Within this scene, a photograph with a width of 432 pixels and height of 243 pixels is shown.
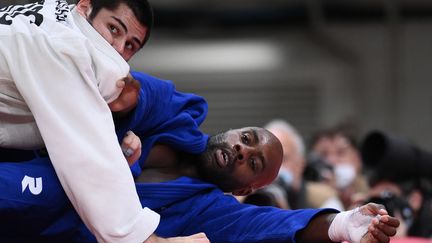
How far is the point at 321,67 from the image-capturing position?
8523 mm

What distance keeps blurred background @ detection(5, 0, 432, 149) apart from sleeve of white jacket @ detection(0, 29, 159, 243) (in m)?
6.21

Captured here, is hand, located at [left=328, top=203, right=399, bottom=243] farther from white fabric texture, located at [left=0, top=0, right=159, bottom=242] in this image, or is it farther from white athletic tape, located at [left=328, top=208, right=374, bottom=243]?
white fabric texture, located at [left=0, top=0, right=159, bottom=242]

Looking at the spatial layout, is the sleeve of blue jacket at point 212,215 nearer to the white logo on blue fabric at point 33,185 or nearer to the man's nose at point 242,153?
the man's nose at point 242,153

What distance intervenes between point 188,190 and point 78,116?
51 centimetres

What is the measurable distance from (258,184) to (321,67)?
242 inches

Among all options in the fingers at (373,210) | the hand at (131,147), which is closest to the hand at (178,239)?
the hand at (131,147)

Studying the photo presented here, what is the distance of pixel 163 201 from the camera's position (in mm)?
2283

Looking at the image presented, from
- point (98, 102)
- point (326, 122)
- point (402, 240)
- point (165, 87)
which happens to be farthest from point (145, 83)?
point (326, 122)

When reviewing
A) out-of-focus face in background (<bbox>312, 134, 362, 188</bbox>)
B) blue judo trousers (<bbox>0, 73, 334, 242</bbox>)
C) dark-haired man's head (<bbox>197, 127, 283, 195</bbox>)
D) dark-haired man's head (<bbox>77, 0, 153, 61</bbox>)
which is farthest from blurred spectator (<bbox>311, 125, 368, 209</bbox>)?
dark-haired man's head (<bbox>77, 0, 153, 61</bbox>)

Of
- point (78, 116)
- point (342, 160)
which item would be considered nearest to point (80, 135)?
point (78, 116)

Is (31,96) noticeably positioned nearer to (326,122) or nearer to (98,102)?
(98,102)

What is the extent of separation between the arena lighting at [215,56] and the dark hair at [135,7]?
6260mm

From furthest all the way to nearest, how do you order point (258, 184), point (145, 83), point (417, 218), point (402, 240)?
point (417, 218) < point (402, 240) < point (258, 184) < point (145, 83)

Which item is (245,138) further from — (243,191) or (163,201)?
(163,201)
